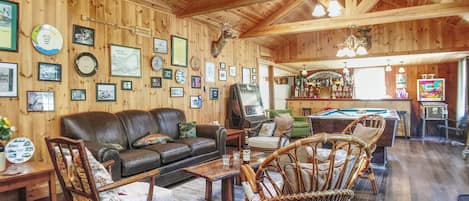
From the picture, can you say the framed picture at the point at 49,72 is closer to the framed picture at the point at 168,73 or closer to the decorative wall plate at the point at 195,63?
the framed picture at the point at 168,73

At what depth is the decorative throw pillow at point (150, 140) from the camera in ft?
13.3

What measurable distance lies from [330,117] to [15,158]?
4230 millimetres

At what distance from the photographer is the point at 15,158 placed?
285cm

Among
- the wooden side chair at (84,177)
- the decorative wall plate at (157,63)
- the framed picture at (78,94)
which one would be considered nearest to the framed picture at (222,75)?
the decorative wall plate at (157,63)

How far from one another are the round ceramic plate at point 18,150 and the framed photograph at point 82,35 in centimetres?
150

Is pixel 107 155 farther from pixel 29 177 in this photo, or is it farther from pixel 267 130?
pixel 267 130

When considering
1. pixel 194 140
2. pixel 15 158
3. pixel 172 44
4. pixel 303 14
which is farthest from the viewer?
pixel 303 14

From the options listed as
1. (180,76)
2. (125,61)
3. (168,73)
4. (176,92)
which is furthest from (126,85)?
(180,76)

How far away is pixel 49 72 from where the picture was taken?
11.2 feet

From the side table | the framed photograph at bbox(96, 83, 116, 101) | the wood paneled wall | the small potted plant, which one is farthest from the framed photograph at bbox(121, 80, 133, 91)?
the wood paneled wall

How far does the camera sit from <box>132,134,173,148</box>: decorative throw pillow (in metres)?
4.07

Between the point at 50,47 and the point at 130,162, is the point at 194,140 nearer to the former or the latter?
the point at 130,162

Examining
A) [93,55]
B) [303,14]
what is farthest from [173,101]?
[303,14]

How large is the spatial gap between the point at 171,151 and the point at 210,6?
2528mm
